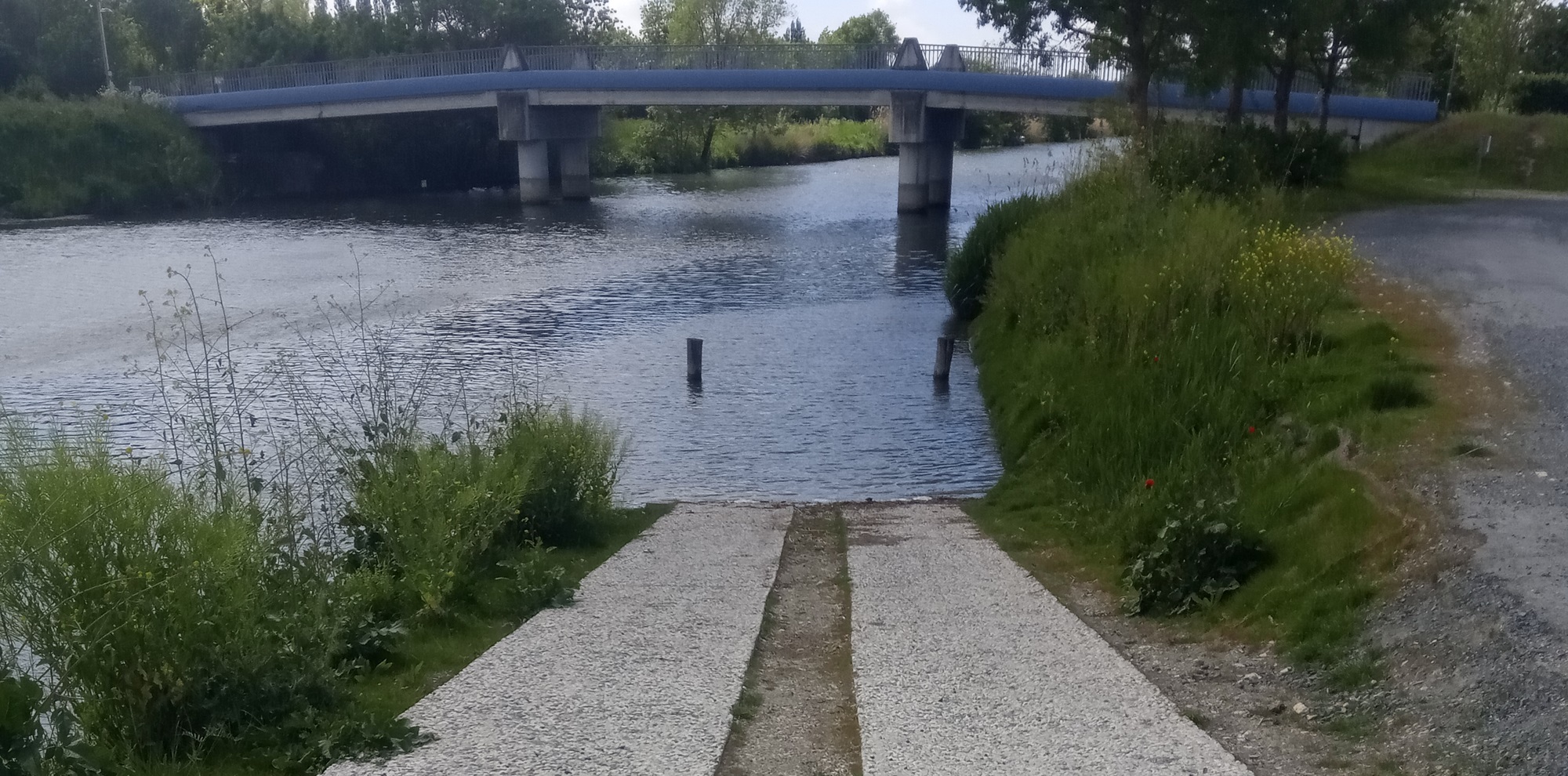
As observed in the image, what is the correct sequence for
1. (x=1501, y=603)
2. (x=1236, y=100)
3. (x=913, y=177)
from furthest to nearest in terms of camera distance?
(x=913, y=177)
(x=1236, y=100)
(x=1501, y=603)

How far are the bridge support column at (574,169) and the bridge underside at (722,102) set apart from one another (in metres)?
0.05

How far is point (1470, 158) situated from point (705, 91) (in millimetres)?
29837

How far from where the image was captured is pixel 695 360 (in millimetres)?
22141

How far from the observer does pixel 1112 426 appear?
1243 cm

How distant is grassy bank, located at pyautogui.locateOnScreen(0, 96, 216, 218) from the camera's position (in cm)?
5147

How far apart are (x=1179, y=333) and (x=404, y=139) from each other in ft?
202

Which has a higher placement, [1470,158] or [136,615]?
[1470,158]

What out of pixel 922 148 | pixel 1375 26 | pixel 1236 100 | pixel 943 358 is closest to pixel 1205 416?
pixel 943 358

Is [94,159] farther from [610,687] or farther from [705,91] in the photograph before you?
[610,687]

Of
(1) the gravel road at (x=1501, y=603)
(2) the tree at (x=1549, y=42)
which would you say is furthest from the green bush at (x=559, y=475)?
(2) the tree at (x=1549, y=42)

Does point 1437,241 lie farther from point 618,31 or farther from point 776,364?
point 618,31

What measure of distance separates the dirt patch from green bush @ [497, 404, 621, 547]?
7.08 feet

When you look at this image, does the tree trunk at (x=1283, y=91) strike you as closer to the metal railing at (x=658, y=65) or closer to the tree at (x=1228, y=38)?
the tree at (x=1228, y=38)

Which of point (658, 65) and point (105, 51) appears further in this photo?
point (105, 51)
